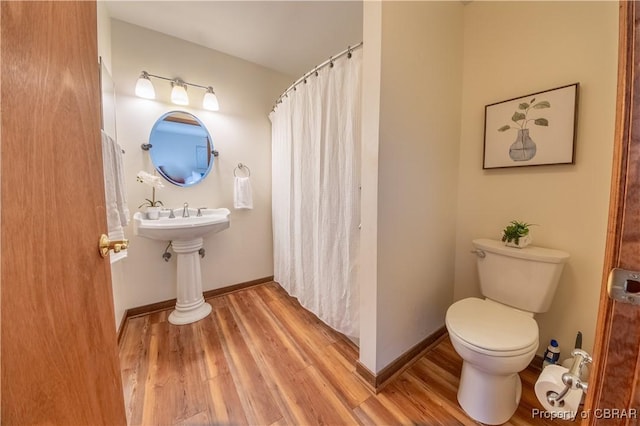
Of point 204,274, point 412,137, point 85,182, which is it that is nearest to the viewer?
point 85,182

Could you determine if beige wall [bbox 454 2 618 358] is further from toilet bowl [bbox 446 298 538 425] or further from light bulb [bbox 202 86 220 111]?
light bulb [bbox 202 86 220 111]

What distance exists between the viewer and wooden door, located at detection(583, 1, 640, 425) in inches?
14.0

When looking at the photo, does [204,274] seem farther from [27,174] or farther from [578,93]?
[578,93]

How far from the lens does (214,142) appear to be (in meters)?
2.15

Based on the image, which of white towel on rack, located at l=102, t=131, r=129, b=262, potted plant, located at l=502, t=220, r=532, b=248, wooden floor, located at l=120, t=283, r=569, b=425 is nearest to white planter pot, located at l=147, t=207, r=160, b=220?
white towel on rack, located at l=102, t=131, r=129, b=262

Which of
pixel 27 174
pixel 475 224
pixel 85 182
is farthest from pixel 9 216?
pixel 475 224

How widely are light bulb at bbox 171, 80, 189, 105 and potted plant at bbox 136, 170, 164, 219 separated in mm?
664

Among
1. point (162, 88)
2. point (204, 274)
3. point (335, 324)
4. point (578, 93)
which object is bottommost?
point (335, 324)

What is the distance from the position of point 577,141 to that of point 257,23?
2.23 m

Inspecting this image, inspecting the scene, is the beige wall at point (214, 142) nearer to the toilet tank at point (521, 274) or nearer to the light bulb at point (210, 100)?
the light bulb at point (210, 100)

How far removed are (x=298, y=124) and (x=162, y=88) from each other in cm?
121

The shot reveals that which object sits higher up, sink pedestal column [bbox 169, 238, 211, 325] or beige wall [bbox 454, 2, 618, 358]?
beige wall [bbox 454, 2, 618, 358]

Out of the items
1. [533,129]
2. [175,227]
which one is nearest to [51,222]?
[175,227]

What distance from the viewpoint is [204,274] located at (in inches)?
87.0
